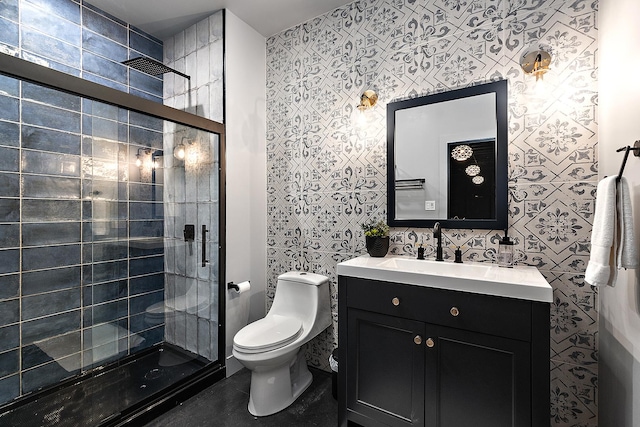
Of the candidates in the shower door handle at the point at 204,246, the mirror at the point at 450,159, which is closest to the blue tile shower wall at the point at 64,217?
the shower door handle at the point at 204,246

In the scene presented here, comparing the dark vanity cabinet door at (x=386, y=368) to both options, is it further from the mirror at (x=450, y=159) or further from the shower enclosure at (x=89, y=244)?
the shower enclosure at (x=89, y=244)

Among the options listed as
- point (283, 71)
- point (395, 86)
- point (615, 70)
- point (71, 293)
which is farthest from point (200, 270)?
point (615, 70)

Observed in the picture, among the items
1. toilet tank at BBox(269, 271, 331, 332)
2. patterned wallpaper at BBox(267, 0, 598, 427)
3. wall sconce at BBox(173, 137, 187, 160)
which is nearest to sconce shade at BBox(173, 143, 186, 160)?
wall sconce at BBox(173, 137, 187, 160)

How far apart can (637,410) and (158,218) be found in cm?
258

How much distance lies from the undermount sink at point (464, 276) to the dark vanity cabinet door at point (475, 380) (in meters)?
0.20

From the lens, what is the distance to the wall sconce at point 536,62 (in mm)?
1472

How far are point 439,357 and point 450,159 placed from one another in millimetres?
1112

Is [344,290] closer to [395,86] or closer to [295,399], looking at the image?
[295,399]

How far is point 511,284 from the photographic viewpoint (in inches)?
48.5

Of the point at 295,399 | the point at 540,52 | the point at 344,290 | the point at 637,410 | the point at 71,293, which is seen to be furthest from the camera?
the point at 295,399

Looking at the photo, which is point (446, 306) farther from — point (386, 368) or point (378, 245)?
point (378, 245)

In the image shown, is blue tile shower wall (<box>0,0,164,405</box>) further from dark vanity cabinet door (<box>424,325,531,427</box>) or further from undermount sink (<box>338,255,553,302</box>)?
dark vanity cabinet door (<box>424,325,531,427</box>)

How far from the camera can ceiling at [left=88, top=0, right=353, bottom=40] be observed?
7.06 ft

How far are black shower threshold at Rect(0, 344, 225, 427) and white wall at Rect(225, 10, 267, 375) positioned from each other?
15.0 inches
